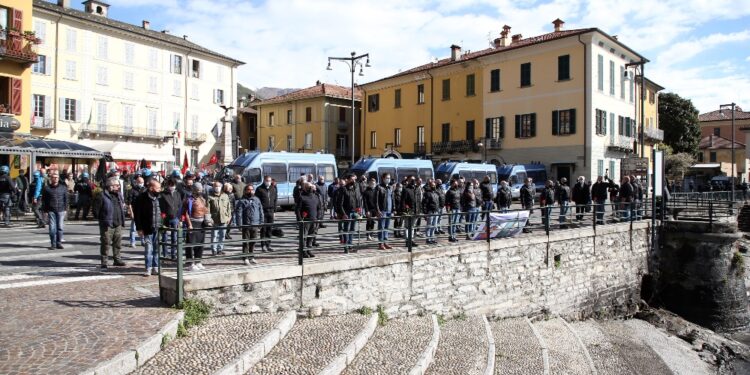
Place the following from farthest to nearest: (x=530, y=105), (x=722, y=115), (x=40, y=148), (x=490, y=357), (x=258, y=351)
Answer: (x=722, y=115) < (x=530, y=105) < (x=40, y=148) < (x=490, y=357) < (x=258, y=351)

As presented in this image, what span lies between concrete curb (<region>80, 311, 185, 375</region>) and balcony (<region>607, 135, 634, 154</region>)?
105ft

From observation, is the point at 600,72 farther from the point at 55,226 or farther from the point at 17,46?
the point at 55,226

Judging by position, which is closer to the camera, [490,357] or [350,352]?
[350,352]

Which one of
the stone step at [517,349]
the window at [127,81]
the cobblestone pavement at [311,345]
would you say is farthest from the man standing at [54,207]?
the window at [127,81]

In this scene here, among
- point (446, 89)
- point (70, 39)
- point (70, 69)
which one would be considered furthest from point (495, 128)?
point (70, 39)

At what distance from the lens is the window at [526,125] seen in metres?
34.7

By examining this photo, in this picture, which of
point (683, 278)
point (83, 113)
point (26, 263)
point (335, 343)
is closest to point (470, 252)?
point (335, 343)

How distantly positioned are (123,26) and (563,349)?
3954 centimetres

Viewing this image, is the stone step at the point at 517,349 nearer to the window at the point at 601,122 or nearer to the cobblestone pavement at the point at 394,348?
the cobblestone pavement at the point at 394,348

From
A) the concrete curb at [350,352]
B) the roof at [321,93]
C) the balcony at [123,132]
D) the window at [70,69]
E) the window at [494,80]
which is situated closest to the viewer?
the concrete curb at [350,352]

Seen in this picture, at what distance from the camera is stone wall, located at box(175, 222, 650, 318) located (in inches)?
319

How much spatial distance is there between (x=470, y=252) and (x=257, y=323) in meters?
5.73

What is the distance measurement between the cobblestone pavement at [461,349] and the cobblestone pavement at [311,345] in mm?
1279

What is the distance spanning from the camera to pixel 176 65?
42969 mm
